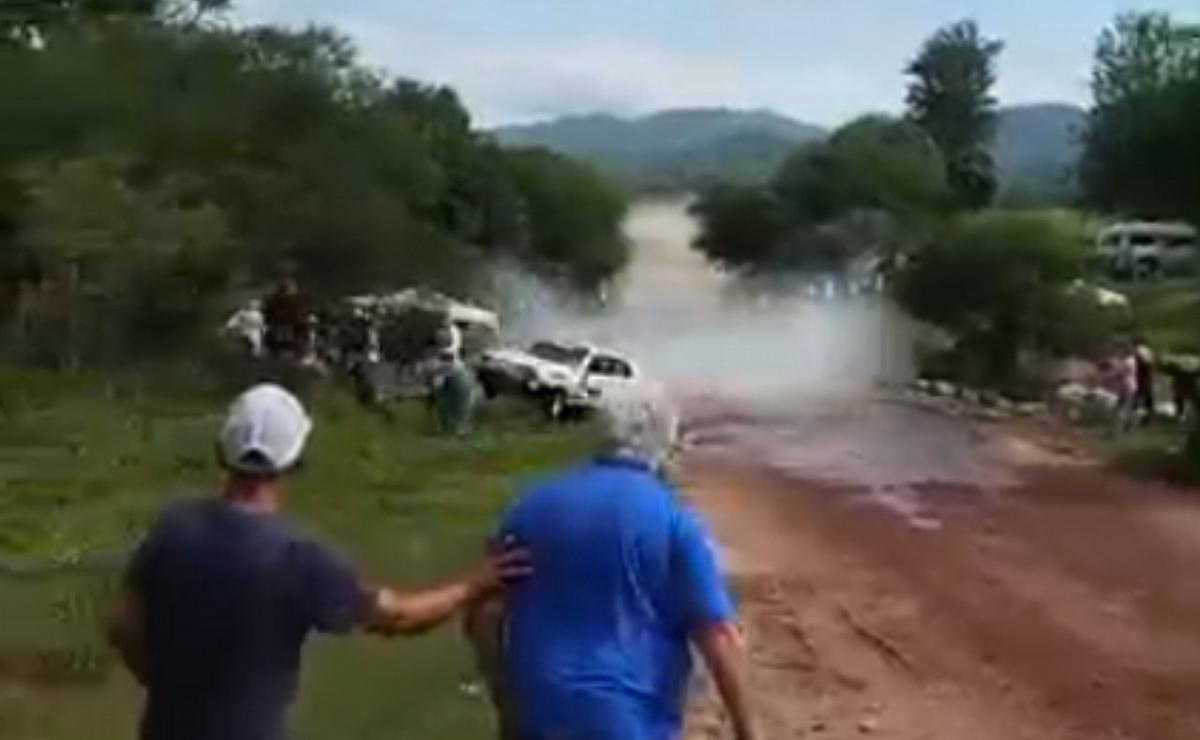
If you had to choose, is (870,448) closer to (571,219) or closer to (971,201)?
(571,219)

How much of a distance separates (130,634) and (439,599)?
661 mm

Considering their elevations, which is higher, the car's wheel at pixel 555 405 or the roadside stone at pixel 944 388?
the car's wheel at pixel 555 405

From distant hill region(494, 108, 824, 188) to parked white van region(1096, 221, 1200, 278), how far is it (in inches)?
838

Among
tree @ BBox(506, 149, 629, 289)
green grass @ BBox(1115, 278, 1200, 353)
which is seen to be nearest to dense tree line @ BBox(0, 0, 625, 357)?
green grass @ BBox(1115, 278, 1200, 353)

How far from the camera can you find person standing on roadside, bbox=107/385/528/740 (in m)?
5.36

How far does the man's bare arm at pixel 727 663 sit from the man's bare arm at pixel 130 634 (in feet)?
3.74

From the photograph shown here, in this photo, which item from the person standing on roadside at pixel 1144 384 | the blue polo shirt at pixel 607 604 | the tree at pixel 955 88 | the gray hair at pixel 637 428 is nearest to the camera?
the blue polo shirt at pixel 607 604

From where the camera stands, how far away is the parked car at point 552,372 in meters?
42.5

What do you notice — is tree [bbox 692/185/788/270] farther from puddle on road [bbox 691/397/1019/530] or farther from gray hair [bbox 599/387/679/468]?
gray hair [bbox 599/387/679/468]

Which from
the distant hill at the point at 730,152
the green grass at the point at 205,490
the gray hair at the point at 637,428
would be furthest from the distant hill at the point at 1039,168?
the gray hair at the point at 637,428

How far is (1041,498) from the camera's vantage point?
29.8m

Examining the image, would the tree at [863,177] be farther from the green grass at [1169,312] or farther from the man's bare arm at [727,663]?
the man's bare arm at [727,663]

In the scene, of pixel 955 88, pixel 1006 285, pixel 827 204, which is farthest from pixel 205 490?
pixel 955 88

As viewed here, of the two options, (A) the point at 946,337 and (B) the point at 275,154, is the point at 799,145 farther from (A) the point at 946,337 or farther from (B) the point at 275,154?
(B) the point at 275,154
